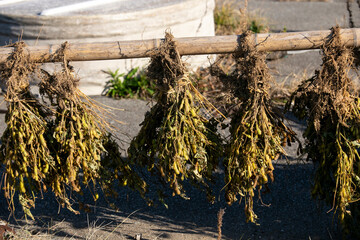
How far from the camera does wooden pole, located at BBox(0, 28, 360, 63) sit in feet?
10.9

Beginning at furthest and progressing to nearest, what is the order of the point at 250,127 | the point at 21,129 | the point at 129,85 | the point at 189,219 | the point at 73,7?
the point at 73,7 < the point at 129,85 < the point at 189,219 < the point at 250,127 < the point at 21,129

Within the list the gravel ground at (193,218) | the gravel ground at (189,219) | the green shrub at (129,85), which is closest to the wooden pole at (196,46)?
the gravel ground at (193,218)

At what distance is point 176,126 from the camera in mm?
3195

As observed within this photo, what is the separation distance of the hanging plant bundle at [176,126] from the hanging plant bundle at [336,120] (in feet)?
2.45

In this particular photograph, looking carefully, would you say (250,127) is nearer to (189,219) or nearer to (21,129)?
(189,219)

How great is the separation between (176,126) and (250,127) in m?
0.52

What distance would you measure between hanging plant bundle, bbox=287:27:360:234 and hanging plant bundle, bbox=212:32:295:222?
31cm

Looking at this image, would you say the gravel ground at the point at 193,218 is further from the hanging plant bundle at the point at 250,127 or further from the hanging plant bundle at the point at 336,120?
the hanging plant bundle at the point at 250,127

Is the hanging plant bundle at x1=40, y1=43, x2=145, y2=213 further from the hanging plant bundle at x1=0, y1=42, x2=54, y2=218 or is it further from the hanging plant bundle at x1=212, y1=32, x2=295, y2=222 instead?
the hanging plant bundle at x1=212, y1=32, x2=295, y2=222

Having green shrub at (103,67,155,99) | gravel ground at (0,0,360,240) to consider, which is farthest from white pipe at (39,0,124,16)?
gravel ground at (0,0,360,240)

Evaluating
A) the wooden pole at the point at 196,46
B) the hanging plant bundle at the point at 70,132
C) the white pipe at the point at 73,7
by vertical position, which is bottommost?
the hanging plant bundle at the point at 70,132

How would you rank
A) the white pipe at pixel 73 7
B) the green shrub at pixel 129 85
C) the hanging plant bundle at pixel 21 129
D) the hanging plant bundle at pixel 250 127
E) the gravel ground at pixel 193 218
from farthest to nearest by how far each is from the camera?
the green shrub at pixel 129 85
the white pipe at pixel 73 7
the gravel ground at pixel 193 218
the hanging plant bundle at pixel 250 127
the hanging plant bundle at pixel 21 129

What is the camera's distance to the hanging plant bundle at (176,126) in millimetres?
3227

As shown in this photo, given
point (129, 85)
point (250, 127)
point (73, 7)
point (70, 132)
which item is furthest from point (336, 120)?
point (73, 7)
